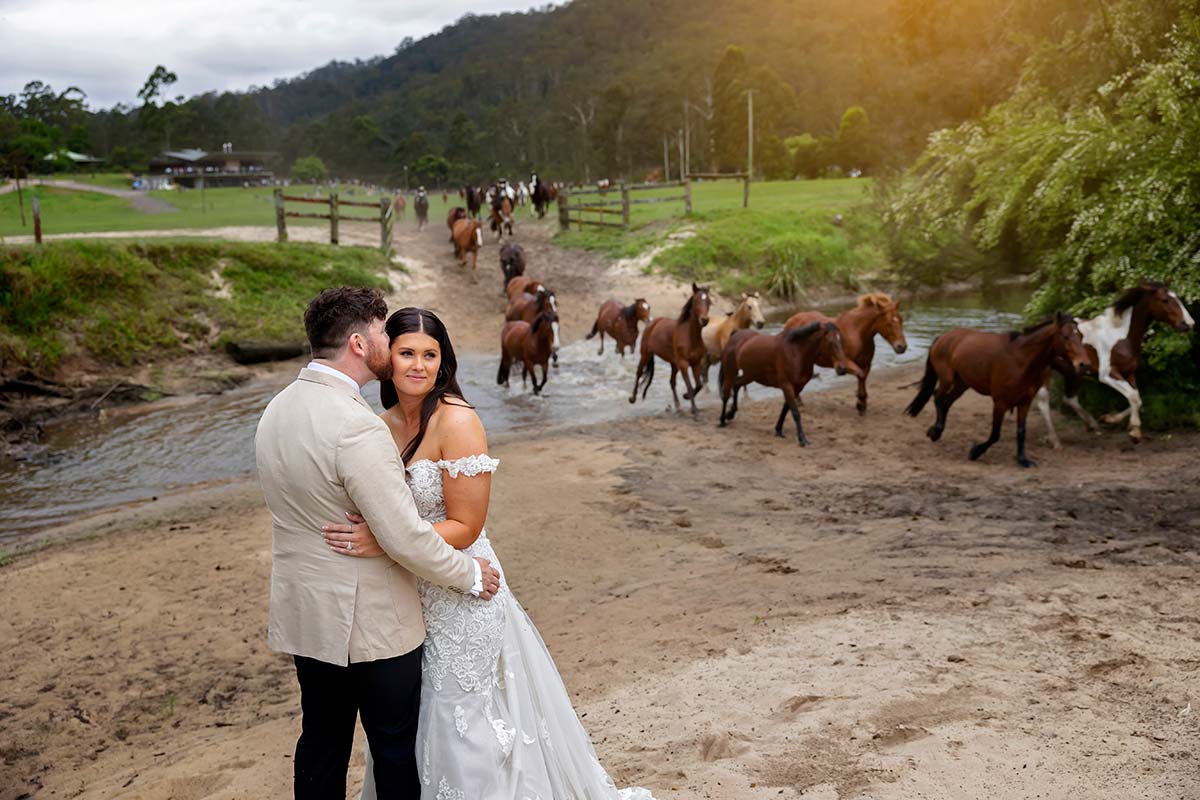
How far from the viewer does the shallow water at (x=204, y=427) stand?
38.3 feet

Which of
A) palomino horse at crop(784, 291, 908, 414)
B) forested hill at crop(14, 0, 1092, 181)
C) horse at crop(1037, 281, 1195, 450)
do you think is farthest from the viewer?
forested hill at crop(14, 0, 1092, 181)

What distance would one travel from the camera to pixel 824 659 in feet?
18.4

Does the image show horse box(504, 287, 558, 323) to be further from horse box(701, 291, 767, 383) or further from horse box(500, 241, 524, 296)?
horse box(500, 241, 524, 296)

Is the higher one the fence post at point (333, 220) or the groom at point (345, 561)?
the fence post at point (333, 220)

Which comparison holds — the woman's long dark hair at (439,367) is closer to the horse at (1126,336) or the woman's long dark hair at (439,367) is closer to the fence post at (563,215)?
the horse at (1126,336)

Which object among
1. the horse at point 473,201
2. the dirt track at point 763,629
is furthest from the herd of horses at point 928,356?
the horse at point 473,201

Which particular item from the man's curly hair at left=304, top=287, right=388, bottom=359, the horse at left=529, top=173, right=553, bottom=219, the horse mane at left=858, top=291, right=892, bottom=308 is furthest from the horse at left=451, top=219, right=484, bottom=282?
the man's curly hair at left=304, top=287, right=388, bottom=359

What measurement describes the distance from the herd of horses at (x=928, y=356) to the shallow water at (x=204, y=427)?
602 millimetres

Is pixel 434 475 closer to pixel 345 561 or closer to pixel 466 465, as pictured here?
pixel 466 465

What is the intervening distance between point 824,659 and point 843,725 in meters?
0.94

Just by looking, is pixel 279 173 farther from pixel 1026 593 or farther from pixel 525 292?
pixel 1026 593

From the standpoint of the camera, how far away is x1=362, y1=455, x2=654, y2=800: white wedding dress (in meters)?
3.33

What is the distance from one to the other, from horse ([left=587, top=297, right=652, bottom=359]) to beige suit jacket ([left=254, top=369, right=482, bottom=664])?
14118 millimetres

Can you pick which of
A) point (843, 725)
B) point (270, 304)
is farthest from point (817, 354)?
point (270, 304)
